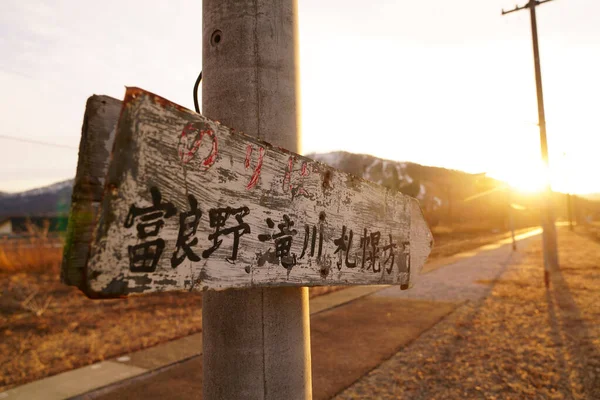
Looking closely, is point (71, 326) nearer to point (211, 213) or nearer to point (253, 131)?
point (253, 131)

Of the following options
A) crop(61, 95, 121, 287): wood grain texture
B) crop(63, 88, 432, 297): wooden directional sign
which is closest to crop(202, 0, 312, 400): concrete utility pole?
crop(63, 88, 432, 297): wooden directional sign

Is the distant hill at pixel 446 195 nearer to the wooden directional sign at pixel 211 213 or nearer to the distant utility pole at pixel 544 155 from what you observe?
the distant utility pole at pixel 544 155

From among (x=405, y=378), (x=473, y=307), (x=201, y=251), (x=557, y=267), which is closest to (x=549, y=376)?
(x=405, y=378)

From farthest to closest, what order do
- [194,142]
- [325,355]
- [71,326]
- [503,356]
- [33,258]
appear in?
[33,258] < [71,326] < [325,355] < [503,356] < [194,142]

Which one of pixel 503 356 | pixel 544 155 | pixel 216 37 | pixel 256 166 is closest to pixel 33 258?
pixel 503 356

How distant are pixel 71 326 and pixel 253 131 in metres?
6.32

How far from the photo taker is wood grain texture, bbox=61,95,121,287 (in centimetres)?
68

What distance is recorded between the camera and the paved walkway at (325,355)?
3.82m

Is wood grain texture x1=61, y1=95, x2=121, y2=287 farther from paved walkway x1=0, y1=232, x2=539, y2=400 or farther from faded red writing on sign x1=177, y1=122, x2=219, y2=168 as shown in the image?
paved walkway x1=0, y1=232, x2=539, y2=400

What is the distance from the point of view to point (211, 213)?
844mm

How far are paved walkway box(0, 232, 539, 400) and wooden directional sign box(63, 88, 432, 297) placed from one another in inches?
118

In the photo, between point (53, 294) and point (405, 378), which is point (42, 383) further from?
point (53, 294)

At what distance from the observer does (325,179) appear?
45.1 inches

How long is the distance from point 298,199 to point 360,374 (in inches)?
141
